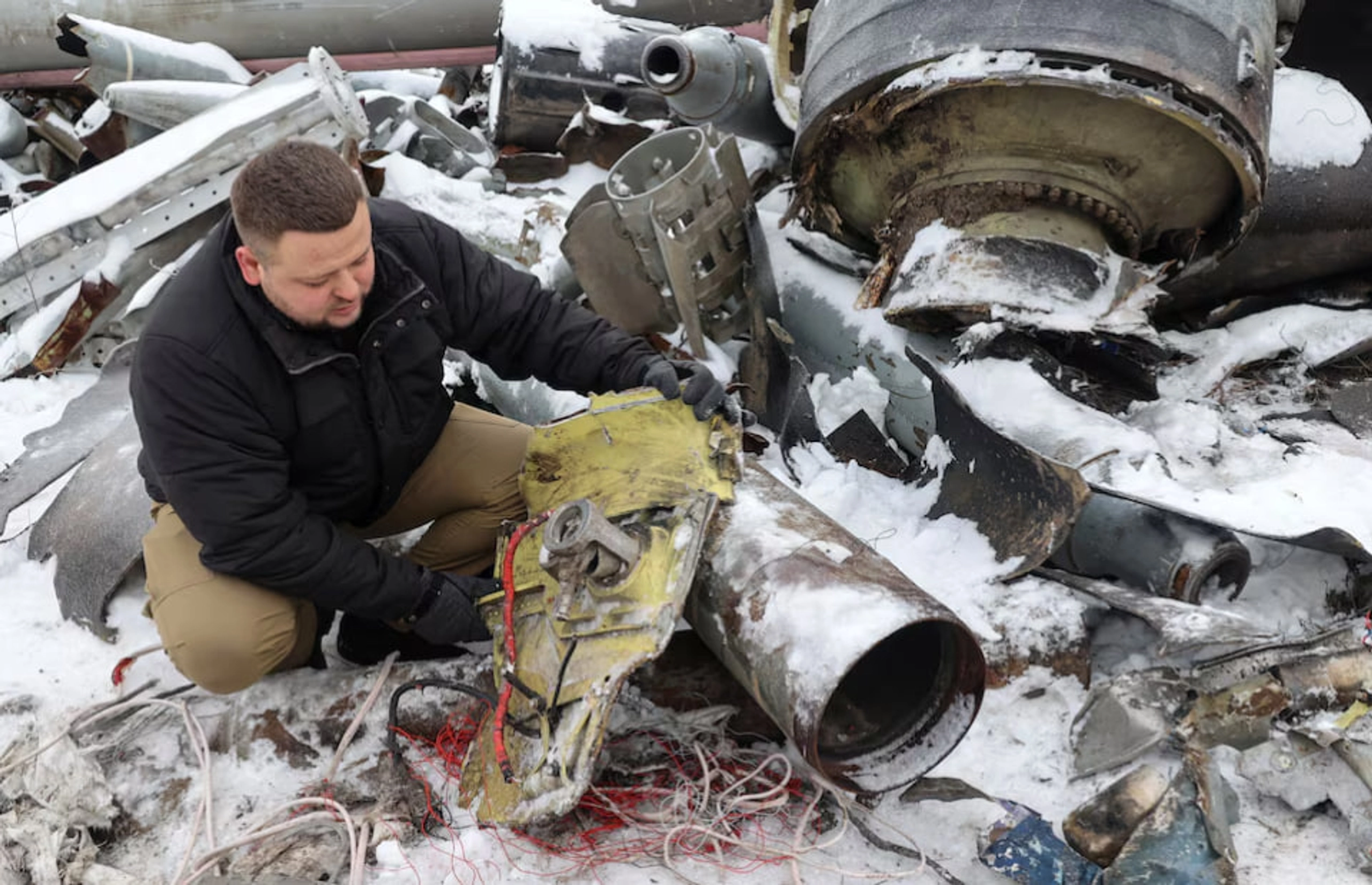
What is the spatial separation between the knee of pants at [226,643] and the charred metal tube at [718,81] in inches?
79.4

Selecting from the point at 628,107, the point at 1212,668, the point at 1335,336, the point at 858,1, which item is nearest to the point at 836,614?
the point at 1212,668

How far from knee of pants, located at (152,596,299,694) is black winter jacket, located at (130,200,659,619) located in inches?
3.3

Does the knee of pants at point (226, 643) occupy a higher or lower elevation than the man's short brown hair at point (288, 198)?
lower

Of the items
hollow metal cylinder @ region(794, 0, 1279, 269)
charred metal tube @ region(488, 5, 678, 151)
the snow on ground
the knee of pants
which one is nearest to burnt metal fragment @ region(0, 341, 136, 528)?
the snow on ground

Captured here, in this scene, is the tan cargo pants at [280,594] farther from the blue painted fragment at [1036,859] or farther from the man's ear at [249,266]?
the blue painted fragment at [1036,859]

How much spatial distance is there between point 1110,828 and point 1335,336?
2620 millimetres

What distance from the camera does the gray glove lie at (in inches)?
87.4

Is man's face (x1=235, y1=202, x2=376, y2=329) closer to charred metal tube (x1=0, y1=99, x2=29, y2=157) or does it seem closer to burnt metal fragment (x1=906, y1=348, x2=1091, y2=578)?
burnt metal fragment (x1=906, y1=348, x2=1091, y2=578)

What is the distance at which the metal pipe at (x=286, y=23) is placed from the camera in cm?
632

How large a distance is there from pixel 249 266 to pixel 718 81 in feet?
6.37

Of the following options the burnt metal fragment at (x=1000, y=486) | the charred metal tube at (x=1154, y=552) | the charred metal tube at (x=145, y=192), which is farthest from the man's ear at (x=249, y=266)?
the charred metal tube at (x=145, y=192)

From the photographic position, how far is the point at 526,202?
4078 millimetres

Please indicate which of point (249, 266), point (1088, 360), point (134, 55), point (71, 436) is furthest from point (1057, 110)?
point (134, 55)

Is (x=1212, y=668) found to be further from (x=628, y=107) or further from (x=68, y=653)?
(x=628, y=107)
